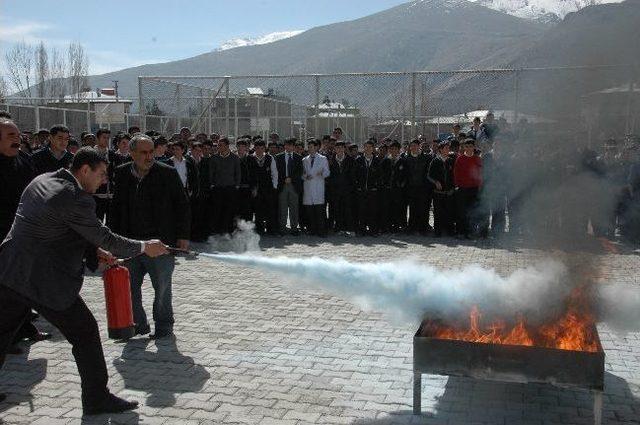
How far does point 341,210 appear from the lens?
1456cm

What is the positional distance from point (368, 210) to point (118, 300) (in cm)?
927

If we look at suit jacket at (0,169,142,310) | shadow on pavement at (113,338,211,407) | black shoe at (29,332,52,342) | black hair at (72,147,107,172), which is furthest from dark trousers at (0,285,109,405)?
Result: black shoe at (29,332,52,342)

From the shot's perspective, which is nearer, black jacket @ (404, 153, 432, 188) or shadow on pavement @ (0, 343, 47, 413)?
shadow on pavement @ (0, 343, 47, 413)

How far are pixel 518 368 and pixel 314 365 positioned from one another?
2.15m

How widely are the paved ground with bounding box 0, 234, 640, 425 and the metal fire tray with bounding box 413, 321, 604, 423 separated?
421 millimetres

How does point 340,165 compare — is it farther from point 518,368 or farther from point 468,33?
point 518,368

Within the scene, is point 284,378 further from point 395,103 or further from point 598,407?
point 395,103

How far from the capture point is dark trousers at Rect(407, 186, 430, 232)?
46.2 ft

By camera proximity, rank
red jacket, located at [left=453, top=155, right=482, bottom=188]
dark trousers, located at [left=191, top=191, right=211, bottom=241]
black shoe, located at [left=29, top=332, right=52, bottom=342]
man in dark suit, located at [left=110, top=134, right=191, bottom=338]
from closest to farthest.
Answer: man in dark suit, located at [left=110, top=134, right=191, bottom=338] → black shoe, located at [left=29, top=332, right=52, bottom=342] → red jacket, located at [left=453, top=155, right=482, bottom=188] → dark trousers, located at [left=191, top=191, right=211, bottom=241]

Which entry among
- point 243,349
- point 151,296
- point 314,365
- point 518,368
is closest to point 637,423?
point 518,368

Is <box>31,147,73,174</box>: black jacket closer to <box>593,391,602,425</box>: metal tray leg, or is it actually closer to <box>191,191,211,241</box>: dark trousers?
<box>191,191,211,241</box>: dark trousers

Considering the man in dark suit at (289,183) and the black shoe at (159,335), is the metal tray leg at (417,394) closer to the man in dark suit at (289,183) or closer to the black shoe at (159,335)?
the black shoe at (159,335)

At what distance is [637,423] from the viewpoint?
15.3ft

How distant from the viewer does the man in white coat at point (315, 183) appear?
14117 mm
